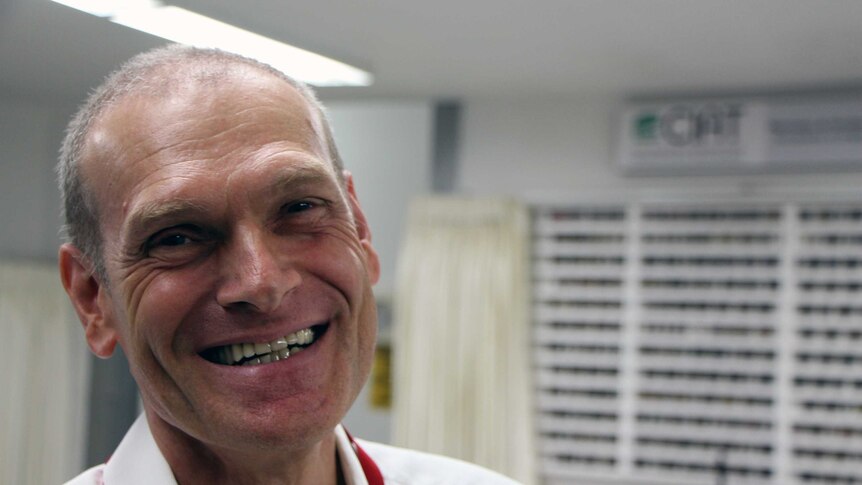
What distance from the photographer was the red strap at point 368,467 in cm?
117

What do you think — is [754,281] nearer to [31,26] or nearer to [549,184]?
[549,184]

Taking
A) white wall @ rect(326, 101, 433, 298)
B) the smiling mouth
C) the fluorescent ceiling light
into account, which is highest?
the fluorescent ceiling light

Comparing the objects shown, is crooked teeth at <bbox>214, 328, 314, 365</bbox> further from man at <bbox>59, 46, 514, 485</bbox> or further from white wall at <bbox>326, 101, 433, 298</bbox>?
white wall at <bbox>326, 101, 433, 298</bbox>

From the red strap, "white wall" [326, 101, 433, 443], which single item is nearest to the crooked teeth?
the red strap

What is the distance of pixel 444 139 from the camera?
16.0 feet

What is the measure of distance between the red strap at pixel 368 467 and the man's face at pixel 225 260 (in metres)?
0.22

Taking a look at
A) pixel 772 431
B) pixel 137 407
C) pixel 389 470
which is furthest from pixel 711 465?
pixel 389 470

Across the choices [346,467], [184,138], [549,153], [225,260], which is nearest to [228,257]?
[225,260]

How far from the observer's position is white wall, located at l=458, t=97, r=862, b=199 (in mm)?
4535

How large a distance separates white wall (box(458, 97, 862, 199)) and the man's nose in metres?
3.69

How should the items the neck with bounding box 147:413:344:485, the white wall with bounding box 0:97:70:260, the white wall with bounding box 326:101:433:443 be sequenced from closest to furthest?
1. the neck with bounding box 147:413:344:485
2. the white wall with bounding box 0:97:70:260
3. the white wall with bounding box 326:101:433:443

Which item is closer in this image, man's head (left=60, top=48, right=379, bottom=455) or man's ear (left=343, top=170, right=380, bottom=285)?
man's head (left=60, top=48, right=379, bottom=455)

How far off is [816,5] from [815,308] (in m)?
1.57

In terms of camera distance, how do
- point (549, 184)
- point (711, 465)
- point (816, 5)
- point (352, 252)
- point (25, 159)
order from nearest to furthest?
point (352, 252)
point (816, 5)
point (25, 159)
point (711, 465)
point (549, 184)
